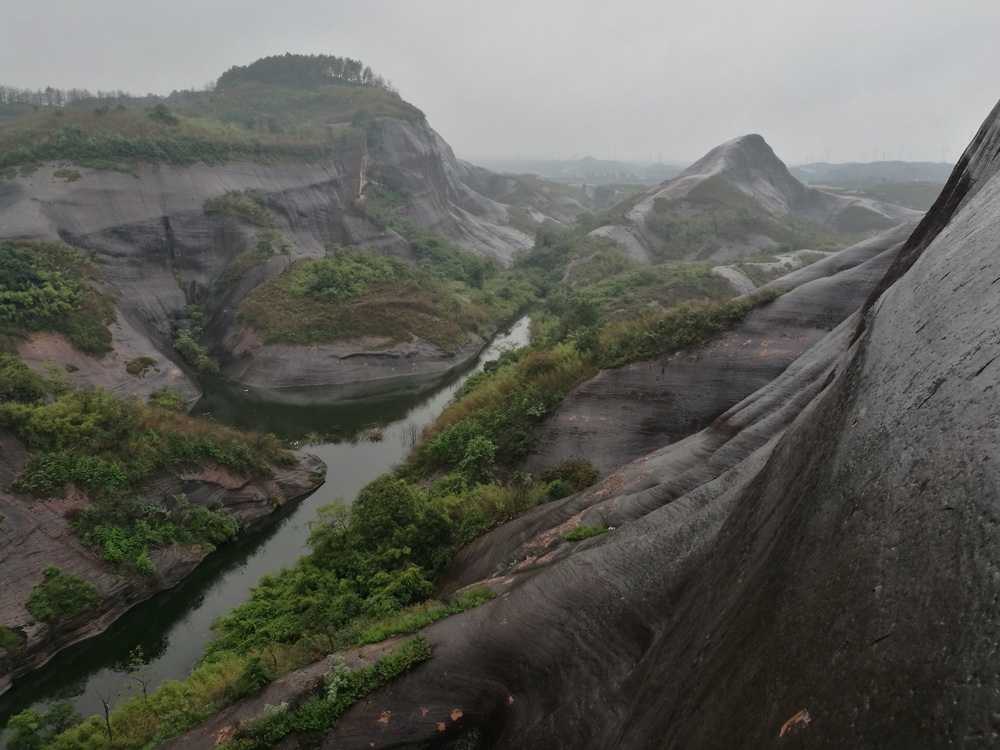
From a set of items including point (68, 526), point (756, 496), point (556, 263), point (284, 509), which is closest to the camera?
point (756, 496)

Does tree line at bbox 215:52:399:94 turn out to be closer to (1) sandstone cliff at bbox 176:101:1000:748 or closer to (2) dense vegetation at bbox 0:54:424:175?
(2) dense vegetation at bbox 0:54:424:175

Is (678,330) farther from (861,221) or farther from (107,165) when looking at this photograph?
(861,221)

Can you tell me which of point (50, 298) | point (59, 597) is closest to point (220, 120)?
point (50, 298)

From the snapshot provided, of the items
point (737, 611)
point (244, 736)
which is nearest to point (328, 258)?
point (244, 736)

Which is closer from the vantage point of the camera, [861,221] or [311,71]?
[861,221]

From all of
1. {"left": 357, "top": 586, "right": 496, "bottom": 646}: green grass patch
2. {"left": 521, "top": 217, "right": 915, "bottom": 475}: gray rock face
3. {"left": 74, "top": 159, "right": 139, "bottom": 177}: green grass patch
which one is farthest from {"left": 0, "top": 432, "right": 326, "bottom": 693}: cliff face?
{"left": 74, "top": 159, "right": 139, "bottom": 177}: green grass patch

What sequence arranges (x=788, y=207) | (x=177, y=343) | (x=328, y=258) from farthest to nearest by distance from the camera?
(x=788, y=207)
(x=328, y=258)
(x=177, y=343)

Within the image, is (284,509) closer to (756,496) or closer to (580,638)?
(580,638)
